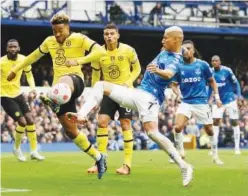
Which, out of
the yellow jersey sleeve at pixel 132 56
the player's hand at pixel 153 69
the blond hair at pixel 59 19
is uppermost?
the blond hair at pixel 59 19

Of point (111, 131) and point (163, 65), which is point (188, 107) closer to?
point (163, 65)

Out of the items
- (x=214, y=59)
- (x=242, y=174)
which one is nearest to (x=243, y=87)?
(x=214, y=59)

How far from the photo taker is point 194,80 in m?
16.1

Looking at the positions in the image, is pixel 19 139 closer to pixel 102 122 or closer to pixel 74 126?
pixel 102 122

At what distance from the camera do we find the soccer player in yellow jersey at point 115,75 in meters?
14.2

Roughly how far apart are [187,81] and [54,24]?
4.49m

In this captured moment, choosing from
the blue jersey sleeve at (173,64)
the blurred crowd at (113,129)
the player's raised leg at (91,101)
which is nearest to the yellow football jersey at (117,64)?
the player's raised leg at (91,101)

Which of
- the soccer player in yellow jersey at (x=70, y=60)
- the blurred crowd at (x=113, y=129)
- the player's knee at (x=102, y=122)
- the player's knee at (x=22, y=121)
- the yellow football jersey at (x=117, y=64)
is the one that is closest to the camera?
the soccer player in yellow jersey at (x=70, y=60)

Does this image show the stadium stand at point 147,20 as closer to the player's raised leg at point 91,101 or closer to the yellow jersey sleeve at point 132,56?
the yellow jersey sleeve at point 132,56

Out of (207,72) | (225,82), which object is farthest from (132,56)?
(225,82)

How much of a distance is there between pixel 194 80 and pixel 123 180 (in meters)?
4.27

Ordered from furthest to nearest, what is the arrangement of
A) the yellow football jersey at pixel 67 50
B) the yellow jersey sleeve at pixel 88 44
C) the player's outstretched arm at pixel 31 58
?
the player's outstretched arm at pixel 31 58, the yellow football jersey at pixel 67 50, the yellow jersey sleeve at pixel 88 44

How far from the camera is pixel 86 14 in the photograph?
130 feet

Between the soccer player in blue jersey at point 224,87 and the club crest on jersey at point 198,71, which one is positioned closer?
the club crest on jersey at point 198,71
